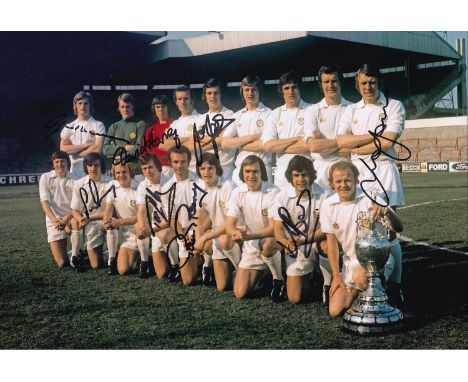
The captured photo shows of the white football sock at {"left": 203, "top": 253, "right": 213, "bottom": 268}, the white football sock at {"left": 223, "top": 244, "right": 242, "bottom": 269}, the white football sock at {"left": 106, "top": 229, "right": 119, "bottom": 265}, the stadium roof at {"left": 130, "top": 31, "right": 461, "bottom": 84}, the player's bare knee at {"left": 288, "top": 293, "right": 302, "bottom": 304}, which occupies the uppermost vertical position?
the stadium roof at {"left": 130, "top": 31, "right": 461, "bottom": 84}

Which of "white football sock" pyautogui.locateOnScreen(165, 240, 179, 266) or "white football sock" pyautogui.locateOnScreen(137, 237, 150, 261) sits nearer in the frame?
"white football sock" pyautogui.locateOnScreen(165, 240, 179, 266)

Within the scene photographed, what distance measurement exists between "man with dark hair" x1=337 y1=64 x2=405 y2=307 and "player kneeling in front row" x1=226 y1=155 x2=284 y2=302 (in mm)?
578

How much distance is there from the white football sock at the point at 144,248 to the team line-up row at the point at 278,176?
0.47ft

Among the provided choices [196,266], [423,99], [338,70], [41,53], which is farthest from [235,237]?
[423,99]

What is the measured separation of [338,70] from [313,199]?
0.84 metres

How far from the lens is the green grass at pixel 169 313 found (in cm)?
283

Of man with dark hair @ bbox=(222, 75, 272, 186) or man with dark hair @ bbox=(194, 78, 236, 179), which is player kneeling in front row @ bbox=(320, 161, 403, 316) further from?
man with dark hair @ bbox=(194, 78, 236, 179)

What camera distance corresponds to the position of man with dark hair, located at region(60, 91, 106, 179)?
354cm

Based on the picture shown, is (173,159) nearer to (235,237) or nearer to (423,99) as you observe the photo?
(235,237)
